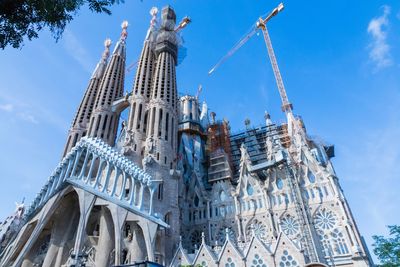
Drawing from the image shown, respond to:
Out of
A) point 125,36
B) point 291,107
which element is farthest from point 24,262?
point 125,36

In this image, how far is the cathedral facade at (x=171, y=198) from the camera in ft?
65.3

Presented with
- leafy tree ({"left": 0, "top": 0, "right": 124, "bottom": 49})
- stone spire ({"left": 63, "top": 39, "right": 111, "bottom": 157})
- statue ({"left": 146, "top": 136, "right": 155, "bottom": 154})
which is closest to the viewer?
leafy tree ({"left": 0, "top": 0, "right": 124, "bottom": 49})

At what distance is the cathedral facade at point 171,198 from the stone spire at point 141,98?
0.16 m

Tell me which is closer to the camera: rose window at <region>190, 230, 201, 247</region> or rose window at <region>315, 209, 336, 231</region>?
rose window at <region>315, 209, 336, 231</region>

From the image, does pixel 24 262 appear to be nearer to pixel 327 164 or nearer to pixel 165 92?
pixel 165 92

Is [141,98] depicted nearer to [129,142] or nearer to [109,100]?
[109,100]

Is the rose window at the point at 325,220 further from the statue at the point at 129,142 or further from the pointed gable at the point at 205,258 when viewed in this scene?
the statue at the point at 129,142

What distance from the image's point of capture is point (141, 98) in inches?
1300

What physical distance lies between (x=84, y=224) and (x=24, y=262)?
5.67 meters

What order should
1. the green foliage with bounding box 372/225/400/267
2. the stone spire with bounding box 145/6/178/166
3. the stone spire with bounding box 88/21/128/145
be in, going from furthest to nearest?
the stone spire with bounding box 88/21/128/145 → the stone spire with bounding box 145/6/178/166 → the green foliage with bounding box 372/225/400/267

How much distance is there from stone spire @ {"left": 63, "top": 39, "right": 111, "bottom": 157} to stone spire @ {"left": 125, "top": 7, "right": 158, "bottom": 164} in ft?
26.6

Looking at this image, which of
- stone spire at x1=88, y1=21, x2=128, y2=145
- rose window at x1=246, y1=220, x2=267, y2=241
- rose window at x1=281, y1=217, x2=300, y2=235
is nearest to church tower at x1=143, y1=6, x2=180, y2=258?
rose window at x1=246, y1=220, x2=267, y2=241

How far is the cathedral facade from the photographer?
19.9m

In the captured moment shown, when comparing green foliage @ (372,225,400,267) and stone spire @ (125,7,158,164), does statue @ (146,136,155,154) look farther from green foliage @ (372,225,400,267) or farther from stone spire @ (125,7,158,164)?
green foliage @ (372,225,400,267)
